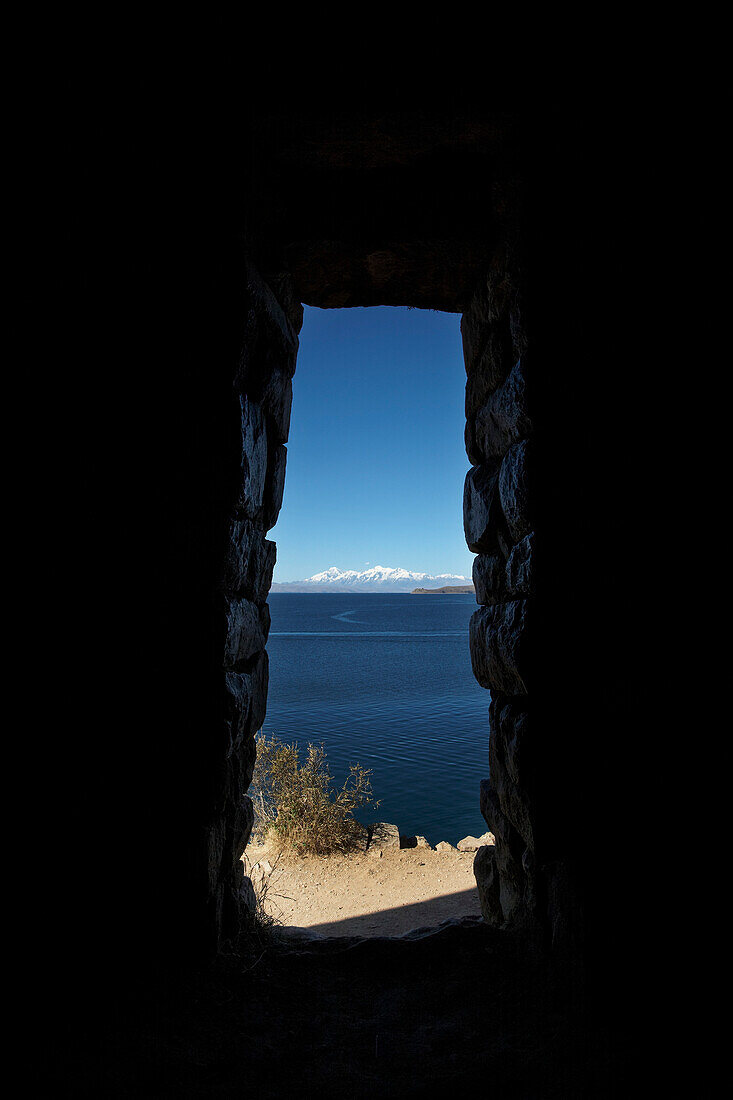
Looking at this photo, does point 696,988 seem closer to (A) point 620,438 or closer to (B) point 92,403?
(A) point 620,438

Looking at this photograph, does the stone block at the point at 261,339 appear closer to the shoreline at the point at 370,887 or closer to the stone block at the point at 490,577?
the stone block at the point at 490,577

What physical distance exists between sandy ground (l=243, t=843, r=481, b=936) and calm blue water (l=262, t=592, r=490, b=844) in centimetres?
245

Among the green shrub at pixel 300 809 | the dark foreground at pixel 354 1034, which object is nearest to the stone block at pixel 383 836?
the green shrub at pixel 300 809

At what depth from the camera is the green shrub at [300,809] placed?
29.2 ft

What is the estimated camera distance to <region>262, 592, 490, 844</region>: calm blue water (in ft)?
39.5

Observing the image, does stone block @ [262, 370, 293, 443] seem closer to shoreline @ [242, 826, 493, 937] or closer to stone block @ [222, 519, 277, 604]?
stone block @ [222, 519, 277, 604]

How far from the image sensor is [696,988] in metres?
1.44

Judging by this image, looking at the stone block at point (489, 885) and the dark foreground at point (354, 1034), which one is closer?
the dark foreground at point (354, 1034)

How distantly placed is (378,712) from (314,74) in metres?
21.9

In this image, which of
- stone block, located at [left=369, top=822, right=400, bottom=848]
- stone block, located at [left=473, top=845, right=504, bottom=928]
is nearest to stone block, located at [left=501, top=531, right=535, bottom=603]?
stone block, located at [left=473, top=845, right=504, bottom=928]

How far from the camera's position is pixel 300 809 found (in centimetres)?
927

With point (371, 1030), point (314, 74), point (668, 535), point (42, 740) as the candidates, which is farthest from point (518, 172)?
point (371, 1030)

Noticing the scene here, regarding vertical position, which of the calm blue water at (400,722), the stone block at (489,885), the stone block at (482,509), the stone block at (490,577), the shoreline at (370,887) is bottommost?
the calm blue water at (400,722)

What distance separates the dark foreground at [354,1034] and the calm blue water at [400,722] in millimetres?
9386
